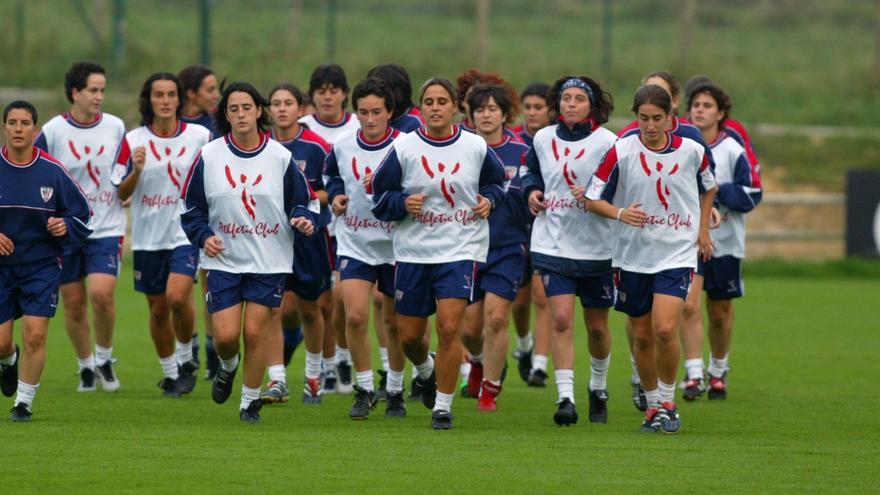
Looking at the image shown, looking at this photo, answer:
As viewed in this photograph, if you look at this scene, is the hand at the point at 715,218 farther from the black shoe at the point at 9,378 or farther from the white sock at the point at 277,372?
the black shoe at the point at 9,378

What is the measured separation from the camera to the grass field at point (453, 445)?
7.82m

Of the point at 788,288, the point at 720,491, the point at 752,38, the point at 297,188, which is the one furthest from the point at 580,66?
the point at 720,491

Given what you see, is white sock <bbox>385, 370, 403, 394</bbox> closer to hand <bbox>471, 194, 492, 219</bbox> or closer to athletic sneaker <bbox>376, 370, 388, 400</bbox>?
athletic sneaker <bbox>376, 370, 388, 400</bbox>

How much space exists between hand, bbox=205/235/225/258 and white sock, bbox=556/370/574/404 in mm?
2379

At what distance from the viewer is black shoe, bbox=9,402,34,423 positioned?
32.6 ft

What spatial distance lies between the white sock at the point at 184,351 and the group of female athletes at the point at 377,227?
22 millimetres

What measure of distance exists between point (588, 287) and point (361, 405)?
1699 millimetres

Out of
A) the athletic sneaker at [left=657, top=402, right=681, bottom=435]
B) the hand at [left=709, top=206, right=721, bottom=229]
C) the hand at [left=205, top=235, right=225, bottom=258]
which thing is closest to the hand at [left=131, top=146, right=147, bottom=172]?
the hand at [left=205, top=235, right=225, bottom=258]

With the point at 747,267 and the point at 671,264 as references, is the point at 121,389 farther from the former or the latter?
the point at 747,267

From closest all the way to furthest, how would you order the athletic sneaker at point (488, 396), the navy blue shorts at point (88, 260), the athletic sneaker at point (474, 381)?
the athletic sneaker at point (488, 396)
the navy blue shorts at point (88, 260)
the athletic sneaker at point (474, 381)

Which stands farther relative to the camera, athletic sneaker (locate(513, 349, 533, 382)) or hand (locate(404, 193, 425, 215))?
athletic sneaker (locate(513, 349, 533, 382))

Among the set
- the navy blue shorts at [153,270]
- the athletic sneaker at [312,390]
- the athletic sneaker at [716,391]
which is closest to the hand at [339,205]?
the athletic sneaker at [312,390]

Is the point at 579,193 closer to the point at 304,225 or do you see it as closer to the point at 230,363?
the point at 304,225

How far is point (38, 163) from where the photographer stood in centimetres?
998
